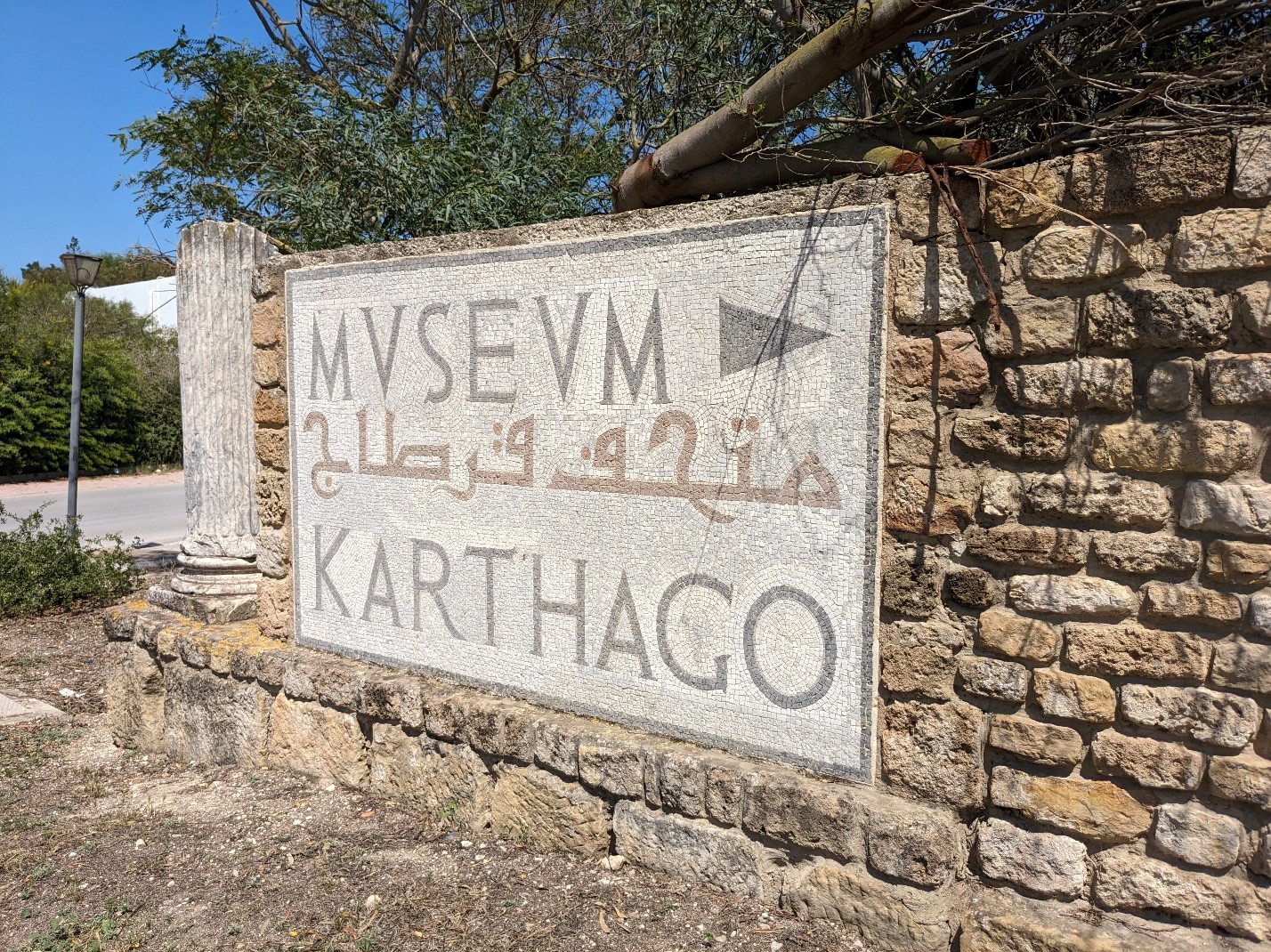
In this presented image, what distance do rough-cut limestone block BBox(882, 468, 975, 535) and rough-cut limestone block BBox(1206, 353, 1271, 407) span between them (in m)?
0.54

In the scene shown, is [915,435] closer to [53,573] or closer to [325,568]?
[325,568]

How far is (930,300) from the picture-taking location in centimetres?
221

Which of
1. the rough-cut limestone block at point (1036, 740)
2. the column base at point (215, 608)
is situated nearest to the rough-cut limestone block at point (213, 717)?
the column base at point (215, 608)

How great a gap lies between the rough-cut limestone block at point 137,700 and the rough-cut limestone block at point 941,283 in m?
3.71

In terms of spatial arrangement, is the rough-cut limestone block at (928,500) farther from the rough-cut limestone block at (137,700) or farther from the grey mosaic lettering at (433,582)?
the rough-cut limestone block at (137,700)

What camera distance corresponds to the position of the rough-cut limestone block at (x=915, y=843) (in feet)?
7.23

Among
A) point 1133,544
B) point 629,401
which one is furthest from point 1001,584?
point 629,401

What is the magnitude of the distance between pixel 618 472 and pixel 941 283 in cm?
109

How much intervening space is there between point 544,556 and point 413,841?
3.68 feet

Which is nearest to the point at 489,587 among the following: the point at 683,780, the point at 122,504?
the point at 683,780

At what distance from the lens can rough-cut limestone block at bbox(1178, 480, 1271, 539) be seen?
1871 millimetres

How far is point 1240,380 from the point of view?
74.0 inches

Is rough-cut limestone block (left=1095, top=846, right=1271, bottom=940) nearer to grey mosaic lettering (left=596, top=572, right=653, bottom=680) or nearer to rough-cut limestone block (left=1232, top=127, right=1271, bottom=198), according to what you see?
grey mosaic lettering (left=596, top=572, right=653, bottom=680)

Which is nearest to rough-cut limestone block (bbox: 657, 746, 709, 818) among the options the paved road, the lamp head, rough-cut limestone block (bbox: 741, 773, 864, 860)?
rough-cut limestone block (bbox: 741, 773, 864, 860)
